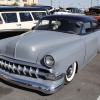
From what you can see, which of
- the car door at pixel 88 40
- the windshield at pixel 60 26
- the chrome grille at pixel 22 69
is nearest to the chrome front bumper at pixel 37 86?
the chrome grille at pixel 22 69

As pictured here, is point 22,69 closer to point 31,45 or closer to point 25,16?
point 31,45

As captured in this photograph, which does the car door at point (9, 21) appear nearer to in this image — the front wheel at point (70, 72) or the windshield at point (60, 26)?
the windshield at point (60, 26)

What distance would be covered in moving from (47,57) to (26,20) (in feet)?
16.2

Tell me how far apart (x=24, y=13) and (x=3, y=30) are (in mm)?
1356

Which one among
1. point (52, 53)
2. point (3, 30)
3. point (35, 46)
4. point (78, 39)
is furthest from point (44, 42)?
point (3, 30)

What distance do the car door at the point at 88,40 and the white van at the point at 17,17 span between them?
3356 millimetres

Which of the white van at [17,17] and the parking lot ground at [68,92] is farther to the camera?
the white van at [17,17]

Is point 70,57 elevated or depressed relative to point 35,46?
depressed

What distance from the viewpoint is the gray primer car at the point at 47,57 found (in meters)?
3.23

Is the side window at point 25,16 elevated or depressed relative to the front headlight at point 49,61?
elevated

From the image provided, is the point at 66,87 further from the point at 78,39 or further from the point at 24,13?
the point at 24,13

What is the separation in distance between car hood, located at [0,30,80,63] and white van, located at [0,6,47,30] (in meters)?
3.15

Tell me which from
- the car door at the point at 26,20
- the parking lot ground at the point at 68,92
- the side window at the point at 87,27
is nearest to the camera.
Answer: the parking lot ground at the point at 68,92

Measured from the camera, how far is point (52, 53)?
330 centimetres
